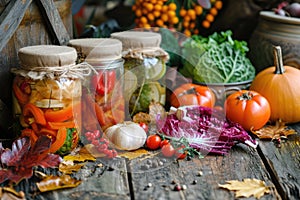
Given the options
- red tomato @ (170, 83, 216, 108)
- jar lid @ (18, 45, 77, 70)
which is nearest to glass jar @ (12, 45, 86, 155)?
jar lid @ (18, 45, 77, 70)

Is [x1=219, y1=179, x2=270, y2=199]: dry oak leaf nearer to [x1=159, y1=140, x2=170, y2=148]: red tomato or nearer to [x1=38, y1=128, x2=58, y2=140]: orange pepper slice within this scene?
[x1=159, y1=140, x2=170, y2=148]: red tomato

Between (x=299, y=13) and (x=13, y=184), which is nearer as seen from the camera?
(x=13, y=184)

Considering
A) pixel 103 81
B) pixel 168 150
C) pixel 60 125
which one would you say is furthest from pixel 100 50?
pixel 168 150

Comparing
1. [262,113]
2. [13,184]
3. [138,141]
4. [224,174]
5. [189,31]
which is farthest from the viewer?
[189,31]

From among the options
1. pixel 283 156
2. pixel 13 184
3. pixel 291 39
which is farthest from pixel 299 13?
pixel 13 184

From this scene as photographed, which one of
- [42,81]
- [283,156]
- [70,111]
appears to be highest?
[42,81]

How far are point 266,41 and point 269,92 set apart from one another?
426mm

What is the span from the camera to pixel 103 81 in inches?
75.0

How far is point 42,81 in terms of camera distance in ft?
5.58

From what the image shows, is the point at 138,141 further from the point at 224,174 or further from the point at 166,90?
the point at 166,90

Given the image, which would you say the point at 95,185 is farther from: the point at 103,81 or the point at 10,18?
the point at 10,18

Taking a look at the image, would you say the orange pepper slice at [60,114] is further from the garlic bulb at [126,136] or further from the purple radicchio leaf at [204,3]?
the purple radicchio leaf at [204,3]

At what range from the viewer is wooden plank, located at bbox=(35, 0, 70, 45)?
6.36 ft

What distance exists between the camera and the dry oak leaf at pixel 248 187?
1.55 m
